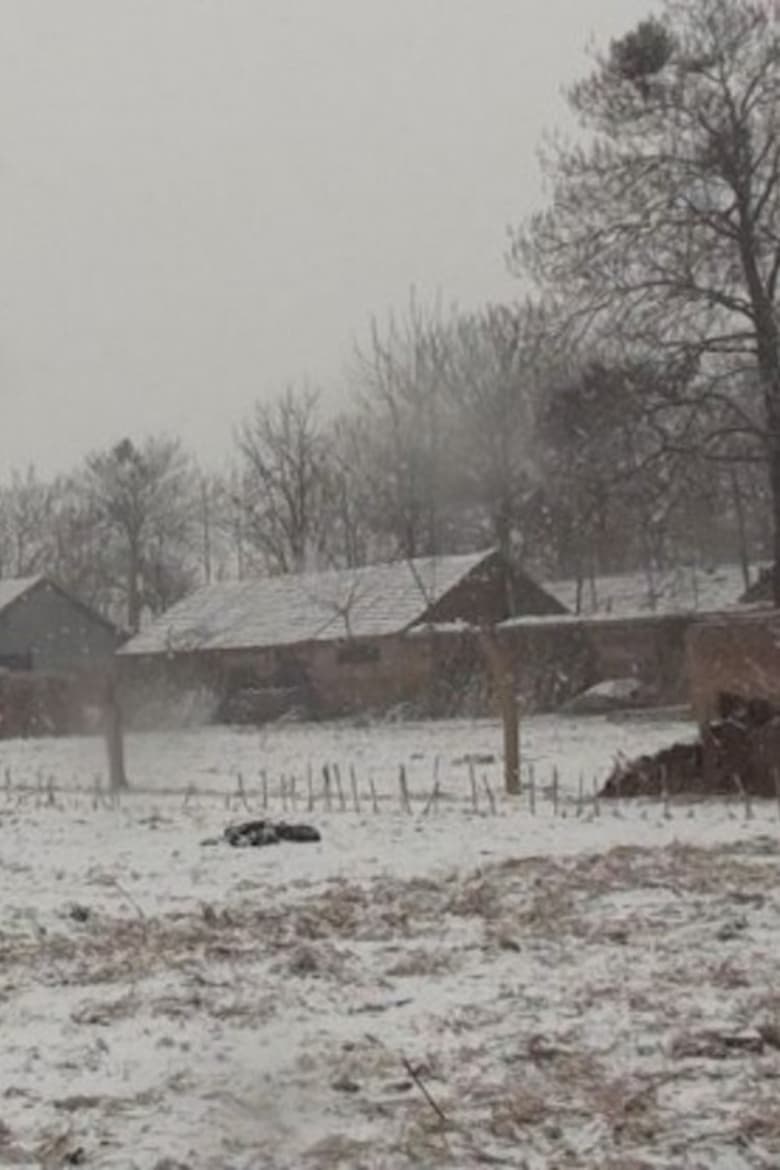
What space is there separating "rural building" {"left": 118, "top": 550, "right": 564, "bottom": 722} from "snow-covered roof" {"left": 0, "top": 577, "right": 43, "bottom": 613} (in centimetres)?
836

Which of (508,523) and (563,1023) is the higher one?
(508,523)

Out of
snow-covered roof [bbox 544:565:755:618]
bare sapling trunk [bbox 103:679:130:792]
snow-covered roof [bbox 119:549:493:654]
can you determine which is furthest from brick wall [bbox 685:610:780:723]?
snow-covered roof [bbox 544:565:755:618]

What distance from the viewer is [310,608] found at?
4684 centimetres

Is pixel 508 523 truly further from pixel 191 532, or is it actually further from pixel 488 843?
pixel 488 843

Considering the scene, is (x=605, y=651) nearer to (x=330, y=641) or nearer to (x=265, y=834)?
(x=330, y=641)

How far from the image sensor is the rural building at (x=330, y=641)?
39625mm

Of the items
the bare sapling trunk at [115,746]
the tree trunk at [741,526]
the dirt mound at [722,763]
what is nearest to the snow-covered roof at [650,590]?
the tree trunk at [741,526]

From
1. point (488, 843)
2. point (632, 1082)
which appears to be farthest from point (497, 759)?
point (632, 1082)

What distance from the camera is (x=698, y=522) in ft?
112

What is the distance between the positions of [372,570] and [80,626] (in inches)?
638

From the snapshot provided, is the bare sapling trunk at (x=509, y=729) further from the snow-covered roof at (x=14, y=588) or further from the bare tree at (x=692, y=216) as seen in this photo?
the snow-covered roof at (x=14, y=588)

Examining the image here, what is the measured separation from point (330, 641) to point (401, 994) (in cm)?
3598

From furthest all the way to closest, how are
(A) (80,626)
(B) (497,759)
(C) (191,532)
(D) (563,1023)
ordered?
(C) (191,532), (A) (80,626), (B) (497,759), (D) (563,1023)

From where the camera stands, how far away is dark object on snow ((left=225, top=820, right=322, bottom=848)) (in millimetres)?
12773
